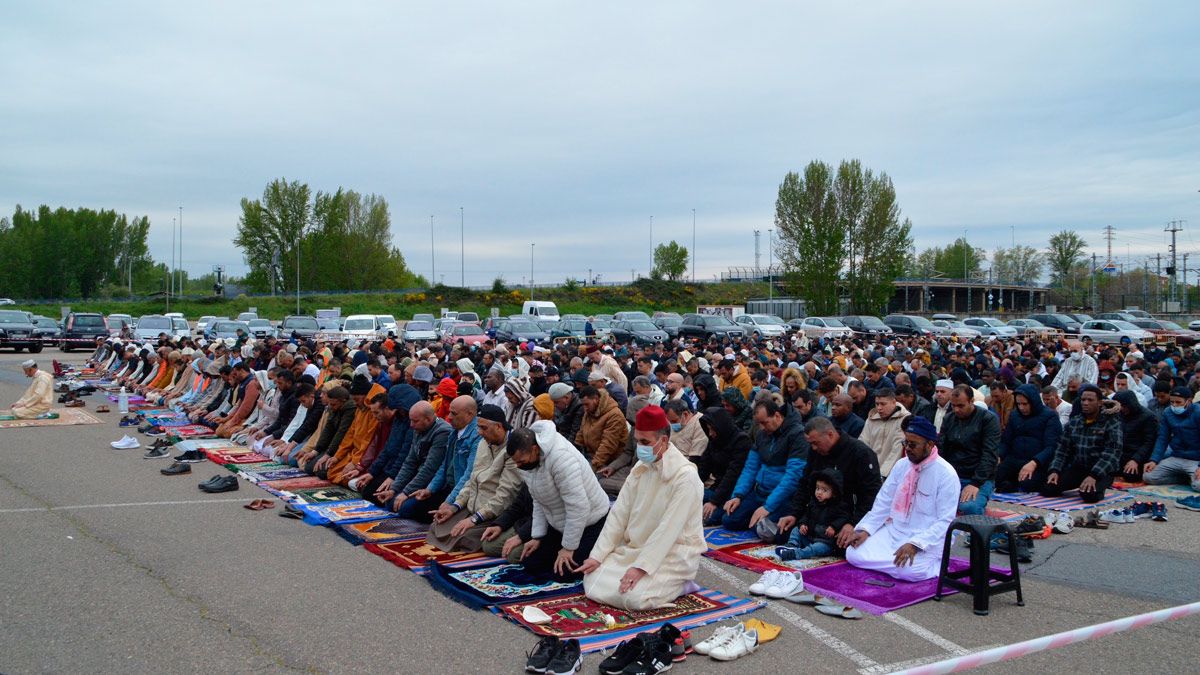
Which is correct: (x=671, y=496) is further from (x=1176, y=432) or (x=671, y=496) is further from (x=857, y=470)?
(x=1176, y=432)

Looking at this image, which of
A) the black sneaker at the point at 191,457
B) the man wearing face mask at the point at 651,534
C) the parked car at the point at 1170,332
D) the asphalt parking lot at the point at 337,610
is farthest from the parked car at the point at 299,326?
the parked car at the point at 1170,332

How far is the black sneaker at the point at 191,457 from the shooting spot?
11.0 m

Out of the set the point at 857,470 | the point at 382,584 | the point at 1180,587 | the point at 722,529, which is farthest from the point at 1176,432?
the point at 382,584

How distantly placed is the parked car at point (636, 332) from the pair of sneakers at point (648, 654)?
27.8 m

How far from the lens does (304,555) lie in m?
6.68

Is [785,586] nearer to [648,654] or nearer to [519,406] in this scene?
[648,654]

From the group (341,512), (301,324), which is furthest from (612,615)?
(301,324)

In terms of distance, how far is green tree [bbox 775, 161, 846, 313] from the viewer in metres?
56.3

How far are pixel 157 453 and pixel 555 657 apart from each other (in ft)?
29.9

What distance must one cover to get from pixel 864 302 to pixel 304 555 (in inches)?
2135

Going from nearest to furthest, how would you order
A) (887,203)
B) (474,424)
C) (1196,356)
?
(474,424), (1196,356), (887,203)

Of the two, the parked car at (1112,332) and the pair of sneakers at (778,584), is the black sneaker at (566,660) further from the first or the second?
the parked car at (1112,332)

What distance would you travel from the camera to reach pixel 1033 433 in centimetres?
935

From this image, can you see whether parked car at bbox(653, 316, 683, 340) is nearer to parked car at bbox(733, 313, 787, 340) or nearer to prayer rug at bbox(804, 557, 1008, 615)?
parked car at bbox(733, 313, 787, 340)
